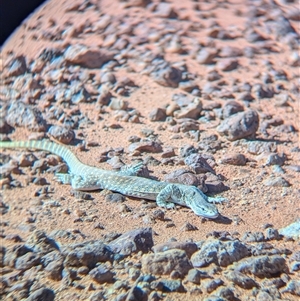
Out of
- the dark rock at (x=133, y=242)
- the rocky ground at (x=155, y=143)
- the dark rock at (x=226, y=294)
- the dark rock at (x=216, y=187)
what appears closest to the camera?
the dark rock at (x=226, y=294)

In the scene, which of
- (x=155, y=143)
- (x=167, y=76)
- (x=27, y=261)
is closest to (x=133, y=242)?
(x=27, y=261)

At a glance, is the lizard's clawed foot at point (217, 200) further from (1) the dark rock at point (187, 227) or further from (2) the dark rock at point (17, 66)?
(2) the dark rock at point (17, 66)

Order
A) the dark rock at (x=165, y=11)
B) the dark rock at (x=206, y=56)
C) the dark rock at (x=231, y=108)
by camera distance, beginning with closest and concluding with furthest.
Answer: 1. the dark rock at (x=231, y=108)
2. the dark rock at (x=206, y=56)
3. the dark rock at (x=165, y=11)

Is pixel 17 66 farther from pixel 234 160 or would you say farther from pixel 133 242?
pixel 133 242

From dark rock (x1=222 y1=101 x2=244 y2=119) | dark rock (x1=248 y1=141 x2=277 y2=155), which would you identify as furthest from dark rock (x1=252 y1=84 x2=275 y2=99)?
dark rock (x1=248 y1=141 x2=277 y2=155)

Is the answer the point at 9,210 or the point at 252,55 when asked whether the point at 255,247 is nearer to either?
the point at 9,210

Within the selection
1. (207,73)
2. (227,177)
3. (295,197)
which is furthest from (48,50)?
(295,197)

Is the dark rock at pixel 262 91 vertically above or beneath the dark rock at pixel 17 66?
beneath

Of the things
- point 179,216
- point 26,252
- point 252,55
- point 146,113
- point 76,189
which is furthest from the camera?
point 252,55

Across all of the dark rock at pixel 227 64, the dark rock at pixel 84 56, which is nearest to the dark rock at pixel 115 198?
the dark rock at pixel 84 56
